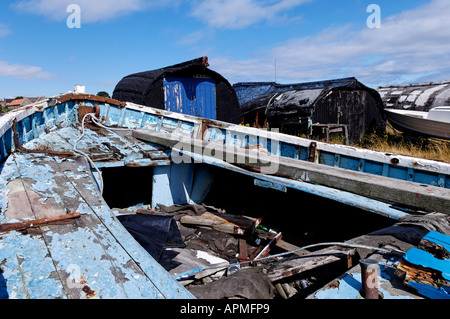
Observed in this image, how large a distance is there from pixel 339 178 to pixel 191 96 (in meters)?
8.62

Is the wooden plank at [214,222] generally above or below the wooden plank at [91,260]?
below

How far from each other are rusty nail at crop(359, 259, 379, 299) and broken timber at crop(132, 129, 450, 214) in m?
1.19

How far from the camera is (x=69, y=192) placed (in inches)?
110

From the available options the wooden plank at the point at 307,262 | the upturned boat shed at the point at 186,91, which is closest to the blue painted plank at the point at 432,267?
the wooden plank at the point at 307,262

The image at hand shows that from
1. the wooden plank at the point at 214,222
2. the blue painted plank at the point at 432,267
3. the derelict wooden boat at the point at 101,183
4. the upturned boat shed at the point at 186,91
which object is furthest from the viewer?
the upturned boat shed at the point at 186,91

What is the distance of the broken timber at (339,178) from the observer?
2391 mm

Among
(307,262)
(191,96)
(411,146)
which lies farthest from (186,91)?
(307,262)

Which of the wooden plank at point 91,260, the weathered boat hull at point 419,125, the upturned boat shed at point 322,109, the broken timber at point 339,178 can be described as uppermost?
the upturned boat shed at point 322,109

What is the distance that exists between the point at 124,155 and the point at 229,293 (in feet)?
9.62

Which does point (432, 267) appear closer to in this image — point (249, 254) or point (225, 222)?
point (249, 254)

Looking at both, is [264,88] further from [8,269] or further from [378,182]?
[8,269]

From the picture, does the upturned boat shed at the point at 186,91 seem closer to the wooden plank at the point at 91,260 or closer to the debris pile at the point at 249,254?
the debris pile at the point at 249,254

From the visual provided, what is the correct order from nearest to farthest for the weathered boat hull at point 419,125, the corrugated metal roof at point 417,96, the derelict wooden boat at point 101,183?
1. the derelict wooden boat at point 101,183
2. the weathered boat hull at point 419,125
3. the corrugated metal roof at point 417,96

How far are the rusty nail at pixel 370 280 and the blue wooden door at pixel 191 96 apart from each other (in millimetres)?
9456
